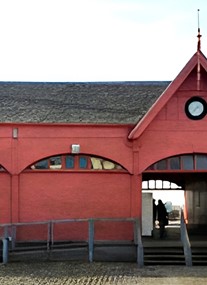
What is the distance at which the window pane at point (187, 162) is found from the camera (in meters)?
21.2

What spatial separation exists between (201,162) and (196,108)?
1893 millimetres

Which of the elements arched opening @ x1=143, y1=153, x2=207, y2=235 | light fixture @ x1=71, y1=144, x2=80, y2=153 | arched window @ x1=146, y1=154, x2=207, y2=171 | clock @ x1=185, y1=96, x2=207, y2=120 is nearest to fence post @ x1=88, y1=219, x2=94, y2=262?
light fixture @ x1=71, y1=144, x2=80, y2=153

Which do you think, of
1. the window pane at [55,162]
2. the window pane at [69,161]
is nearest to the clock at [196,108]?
the window pane at [69,161]

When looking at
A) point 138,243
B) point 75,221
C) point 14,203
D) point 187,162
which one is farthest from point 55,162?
point 187,162

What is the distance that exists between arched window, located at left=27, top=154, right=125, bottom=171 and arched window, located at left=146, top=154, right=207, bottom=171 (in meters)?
1.47

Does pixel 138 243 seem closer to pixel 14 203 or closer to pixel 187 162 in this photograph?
pixel 187 162

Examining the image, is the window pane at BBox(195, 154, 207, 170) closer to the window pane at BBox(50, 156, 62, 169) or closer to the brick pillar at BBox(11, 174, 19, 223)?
the window pane at BBox(50, 156, 62, 169)

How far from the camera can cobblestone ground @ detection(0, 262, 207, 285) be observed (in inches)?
630

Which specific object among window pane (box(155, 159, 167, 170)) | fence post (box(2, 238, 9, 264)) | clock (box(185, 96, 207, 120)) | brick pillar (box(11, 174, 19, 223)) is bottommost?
fence post (box(2, 238, 9, 264))

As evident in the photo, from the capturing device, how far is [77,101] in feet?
77.3

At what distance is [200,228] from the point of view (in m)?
29.1

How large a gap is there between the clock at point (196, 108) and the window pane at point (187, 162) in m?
1.40

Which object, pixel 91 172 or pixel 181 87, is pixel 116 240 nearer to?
pixel 91 172

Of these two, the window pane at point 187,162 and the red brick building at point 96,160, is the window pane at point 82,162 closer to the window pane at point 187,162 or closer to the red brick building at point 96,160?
the red brick building at point 96,160
